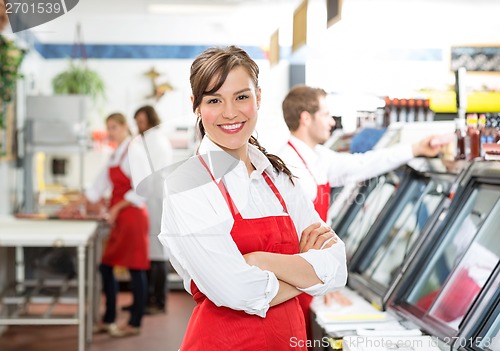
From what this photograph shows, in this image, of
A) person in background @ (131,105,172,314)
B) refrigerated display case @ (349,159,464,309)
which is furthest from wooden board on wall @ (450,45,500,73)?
refrigerated display case @ (349,159,464,309)

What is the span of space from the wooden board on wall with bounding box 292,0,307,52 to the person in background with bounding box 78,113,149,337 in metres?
2.40

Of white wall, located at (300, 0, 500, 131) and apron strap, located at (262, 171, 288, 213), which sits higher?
white wall, located at (300, 0, 500, 131)

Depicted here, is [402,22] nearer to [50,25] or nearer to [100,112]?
[100,112]

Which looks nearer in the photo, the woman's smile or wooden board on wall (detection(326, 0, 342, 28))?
the woman's smile

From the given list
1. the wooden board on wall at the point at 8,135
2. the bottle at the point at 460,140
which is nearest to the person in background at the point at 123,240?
the wooden board on wall at the point at 8,135

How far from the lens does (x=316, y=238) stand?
1.80 m

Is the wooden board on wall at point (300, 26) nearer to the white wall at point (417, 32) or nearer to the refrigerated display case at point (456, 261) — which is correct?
the refrigerated display case at point (456, 261)

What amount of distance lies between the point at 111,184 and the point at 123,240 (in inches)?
20.7

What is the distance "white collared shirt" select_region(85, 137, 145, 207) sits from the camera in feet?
18.1

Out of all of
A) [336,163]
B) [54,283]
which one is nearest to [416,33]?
[54,283]

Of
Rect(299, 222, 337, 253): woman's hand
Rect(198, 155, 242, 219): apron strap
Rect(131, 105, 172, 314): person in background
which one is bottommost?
Rect(131, 105, 172, 314): person in background

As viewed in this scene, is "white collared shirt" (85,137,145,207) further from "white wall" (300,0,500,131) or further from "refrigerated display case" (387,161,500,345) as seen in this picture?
"white wall" (300,0,500,131)

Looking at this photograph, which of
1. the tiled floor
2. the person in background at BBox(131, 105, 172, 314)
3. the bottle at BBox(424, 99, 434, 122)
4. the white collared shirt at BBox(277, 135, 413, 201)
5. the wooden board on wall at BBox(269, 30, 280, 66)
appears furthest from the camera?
the person in background at BBox(131, 105, 172, 314)

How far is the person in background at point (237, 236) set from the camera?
1648mm
